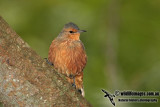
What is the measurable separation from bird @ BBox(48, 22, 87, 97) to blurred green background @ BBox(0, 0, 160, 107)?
1.36ft

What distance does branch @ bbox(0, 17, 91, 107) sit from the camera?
323 cm

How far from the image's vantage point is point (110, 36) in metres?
5.95

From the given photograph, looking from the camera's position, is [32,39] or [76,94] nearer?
[76,94]

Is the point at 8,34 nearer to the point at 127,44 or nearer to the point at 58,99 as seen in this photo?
the point at 58,99

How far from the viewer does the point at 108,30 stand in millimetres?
6113

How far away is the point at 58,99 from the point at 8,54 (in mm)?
716

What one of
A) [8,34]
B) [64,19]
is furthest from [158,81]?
[8,34]

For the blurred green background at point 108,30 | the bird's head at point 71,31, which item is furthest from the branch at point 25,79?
the bird's head at point 71,31

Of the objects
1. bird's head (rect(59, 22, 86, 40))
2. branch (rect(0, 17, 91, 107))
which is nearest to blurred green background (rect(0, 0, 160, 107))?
bird's head (rect(59, 22, 86, 40))

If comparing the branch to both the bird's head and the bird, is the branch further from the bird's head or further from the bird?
the bird's head

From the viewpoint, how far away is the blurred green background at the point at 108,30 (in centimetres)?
597

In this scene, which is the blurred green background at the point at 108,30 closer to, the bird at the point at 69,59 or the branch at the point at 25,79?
the bird at the point at 69,59

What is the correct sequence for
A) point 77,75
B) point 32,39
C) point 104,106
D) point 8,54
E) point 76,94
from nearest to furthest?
point 8,54 → point 76,94 → point 104,106 → point 77,75 → point 32,39

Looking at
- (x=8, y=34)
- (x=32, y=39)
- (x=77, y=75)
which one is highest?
(x=8, y=34)
